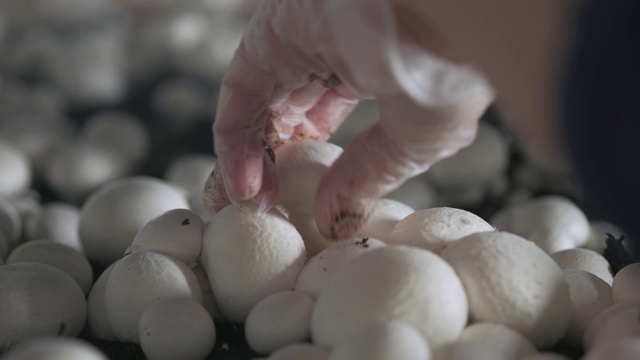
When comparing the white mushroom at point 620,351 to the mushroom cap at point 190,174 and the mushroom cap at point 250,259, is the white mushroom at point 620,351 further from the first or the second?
the mushroom cap at point 190,174

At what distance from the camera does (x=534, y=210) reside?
0.70m

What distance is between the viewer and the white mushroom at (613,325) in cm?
36

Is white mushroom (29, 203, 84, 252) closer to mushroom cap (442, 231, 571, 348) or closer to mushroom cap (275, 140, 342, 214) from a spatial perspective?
mushroom cap (275, 140, 342, 214)

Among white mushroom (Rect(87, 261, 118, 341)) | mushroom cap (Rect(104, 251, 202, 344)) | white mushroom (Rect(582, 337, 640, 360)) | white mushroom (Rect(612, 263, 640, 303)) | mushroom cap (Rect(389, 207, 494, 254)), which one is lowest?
white mushroom (Rect(87, 261, 118, 341))

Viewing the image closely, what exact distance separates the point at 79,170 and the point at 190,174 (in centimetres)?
12

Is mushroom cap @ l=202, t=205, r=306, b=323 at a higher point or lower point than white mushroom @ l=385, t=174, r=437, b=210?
higher

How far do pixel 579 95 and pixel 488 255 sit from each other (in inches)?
4.3

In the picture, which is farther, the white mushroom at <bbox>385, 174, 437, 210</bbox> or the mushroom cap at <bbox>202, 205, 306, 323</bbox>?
the white mushroom at <bbox>385, 174, 437, 210</bbox>

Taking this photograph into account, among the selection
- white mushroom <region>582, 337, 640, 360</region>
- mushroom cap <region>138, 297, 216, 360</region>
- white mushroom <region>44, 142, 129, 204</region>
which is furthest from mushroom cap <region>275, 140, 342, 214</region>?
white mushroom <region>44, 142, 129, 204</region>

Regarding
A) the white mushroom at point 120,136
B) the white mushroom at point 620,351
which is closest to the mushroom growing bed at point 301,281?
the white mushroom at point 620,351

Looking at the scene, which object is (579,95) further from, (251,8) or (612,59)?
(251,8)

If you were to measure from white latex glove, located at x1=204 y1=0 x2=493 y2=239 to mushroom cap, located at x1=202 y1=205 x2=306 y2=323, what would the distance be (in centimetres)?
2

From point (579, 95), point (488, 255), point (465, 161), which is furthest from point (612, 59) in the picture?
point (465, 161)

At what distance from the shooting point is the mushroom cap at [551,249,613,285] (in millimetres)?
505
